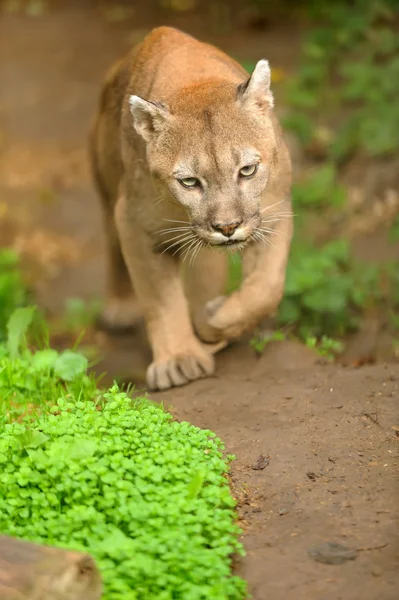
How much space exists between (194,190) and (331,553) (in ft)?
6.52

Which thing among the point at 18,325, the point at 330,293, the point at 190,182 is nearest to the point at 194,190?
the point at 190,182

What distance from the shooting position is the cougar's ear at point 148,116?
4809 mm

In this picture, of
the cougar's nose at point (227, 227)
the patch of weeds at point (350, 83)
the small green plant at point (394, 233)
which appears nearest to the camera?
the cougar's nose at point (227, 227)

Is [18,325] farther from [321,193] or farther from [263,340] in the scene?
[321,193]

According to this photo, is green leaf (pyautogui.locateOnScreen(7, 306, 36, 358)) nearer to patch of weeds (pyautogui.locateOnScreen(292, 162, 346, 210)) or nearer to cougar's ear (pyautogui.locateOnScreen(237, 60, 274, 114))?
cougar's ear (pyautogui.locateOnScreen(237, 60, 274, 114))

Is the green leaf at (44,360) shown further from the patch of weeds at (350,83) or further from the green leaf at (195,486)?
the patch of weeds at (350,83)

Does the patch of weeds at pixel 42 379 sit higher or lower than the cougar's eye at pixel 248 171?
lower

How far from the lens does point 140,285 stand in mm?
5570

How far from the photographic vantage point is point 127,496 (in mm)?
3652

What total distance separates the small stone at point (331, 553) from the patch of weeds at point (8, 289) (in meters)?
3.79

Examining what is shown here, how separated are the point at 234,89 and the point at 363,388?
1634 mm

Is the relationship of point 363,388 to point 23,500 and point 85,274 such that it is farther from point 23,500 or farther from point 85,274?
point 85,274

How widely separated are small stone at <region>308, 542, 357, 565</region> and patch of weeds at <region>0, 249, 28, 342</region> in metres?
3.79

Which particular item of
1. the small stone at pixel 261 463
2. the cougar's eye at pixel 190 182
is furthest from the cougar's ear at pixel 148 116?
the small stone at pixel 261 463
